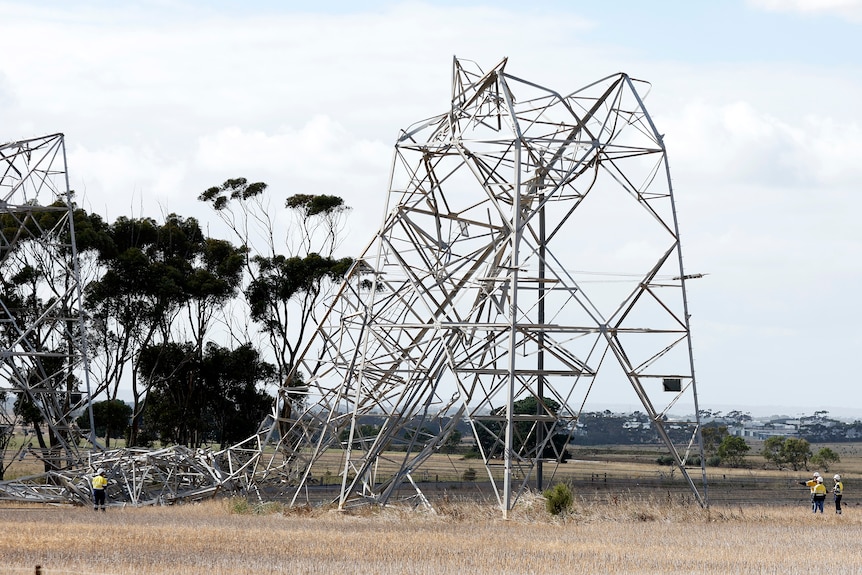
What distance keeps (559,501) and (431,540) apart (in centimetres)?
757

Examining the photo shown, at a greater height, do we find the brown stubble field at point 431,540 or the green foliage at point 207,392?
the green foliage at point 207,392

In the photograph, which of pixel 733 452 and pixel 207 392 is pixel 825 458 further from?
pixel 207 392

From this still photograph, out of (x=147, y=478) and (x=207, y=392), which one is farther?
(x=207, y=392)

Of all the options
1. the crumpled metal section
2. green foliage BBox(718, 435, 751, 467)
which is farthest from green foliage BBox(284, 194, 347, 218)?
green foliage BBox(718, 435, 751, 467)

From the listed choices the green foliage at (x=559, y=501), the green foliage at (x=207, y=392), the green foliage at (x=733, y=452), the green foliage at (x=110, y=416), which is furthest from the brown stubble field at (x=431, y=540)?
the green foliage at (x=733, y=452)

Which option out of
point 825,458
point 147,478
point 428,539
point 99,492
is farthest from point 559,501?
point 825,458

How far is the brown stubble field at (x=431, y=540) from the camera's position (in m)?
23.7

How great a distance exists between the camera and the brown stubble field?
23672mm

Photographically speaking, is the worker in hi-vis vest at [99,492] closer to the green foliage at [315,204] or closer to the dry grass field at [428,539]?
the dry grass field at [428,539]

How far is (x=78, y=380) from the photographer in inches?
2837

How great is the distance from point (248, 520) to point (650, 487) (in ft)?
116

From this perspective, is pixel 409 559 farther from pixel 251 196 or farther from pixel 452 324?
pixel 251 196

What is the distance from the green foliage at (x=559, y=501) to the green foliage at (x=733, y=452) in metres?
80.2

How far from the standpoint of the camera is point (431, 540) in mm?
28938
